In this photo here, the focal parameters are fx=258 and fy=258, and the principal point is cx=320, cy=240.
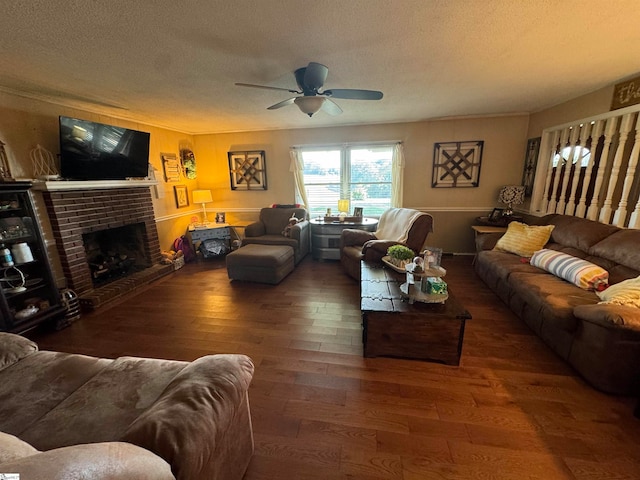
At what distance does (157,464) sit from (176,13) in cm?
200

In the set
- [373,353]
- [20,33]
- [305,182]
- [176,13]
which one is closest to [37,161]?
[20,33]

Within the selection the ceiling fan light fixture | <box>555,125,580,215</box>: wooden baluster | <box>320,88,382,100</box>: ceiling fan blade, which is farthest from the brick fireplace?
<box>555,125,580,215</box>: wooden baluster

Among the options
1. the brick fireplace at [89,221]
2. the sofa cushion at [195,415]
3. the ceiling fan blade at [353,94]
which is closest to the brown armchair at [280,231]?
the brick fireplace at [89,221]

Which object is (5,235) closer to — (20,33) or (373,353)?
(20,33)

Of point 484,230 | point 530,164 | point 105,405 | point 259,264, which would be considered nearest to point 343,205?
point 259,264

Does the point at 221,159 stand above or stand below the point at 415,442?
above

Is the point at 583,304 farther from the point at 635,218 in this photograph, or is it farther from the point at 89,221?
the point at 89,221

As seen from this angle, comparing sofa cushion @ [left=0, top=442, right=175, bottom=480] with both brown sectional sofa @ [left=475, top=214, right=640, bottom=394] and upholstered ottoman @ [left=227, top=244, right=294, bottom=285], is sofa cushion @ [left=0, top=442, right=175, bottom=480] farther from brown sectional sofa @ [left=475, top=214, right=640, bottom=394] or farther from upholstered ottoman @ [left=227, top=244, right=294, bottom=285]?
upholstered ottoman @ [left=227, top=244, right=294, bottom=285]

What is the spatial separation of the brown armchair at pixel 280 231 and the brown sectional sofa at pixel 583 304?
2540mm

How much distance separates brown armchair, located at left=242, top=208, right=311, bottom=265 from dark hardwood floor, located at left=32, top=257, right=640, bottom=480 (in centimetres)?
130

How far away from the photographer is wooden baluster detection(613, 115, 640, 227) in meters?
2.36

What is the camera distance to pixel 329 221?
14.2 feet

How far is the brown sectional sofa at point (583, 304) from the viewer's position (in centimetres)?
157

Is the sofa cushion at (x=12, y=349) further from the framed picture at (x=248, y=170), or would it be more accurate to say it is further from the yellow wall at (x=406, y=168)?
the framed picture at (x=248, y=170)
